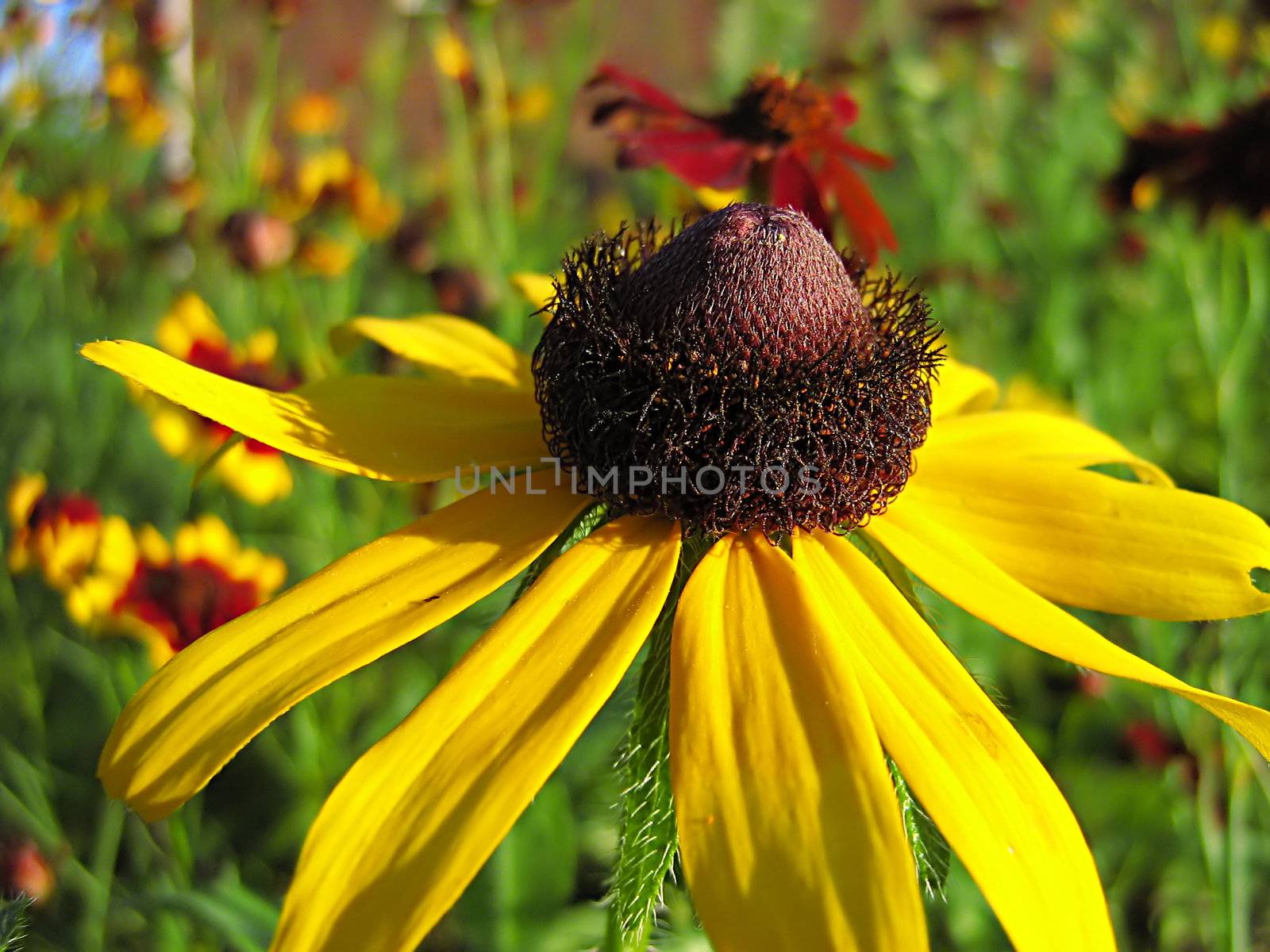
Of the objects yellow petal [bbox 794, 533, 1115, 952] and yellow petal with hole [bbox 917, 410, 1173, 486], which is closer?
yellow petal [bbox 794, 533, 1115, 952]

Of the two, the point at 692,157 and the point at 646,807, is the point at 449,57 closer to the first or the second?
the point at 692,157

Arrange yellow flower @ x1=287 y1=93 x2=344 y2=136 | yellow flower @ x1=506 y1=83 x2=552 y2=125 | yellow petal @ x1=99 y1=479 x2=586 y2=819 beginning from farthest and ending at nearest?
1. yellow flower @ x1=287 y1=93 x2=344 y2=136
2. yellow flower @ x1=506 y1=83 x2=552 y2=125
3. yellow petal @ x1=99 y1=479 x2=586 y2=819

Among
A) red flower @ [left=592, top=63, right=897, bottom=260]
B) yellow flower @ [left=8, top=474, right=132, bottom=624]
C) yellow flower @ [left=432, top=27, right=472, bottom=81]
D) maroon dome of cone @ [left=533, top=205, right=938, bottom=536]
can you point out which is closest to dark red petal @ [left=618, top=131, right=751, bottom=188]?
red flower @ [left=592, top=63, right=897, bottom=260]

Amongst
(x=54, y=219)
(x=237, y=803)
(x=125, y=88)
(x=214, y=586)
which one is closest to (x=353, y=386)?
(x=214, y=586)

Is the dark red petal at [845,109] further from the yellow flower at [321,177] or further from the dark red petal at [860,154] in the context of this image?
the yellow flower at [321,177]

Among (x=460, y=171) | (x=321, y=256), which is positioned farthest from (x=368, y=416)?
(x=460, y=171)

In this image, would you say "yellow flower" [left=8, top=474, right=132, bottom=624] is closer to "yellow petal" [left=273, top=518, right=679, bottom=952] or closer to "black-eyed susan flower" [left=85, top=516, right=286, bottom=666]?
"black-eyed susan flower" [left=85, top=516, right=286, bottom=666]
